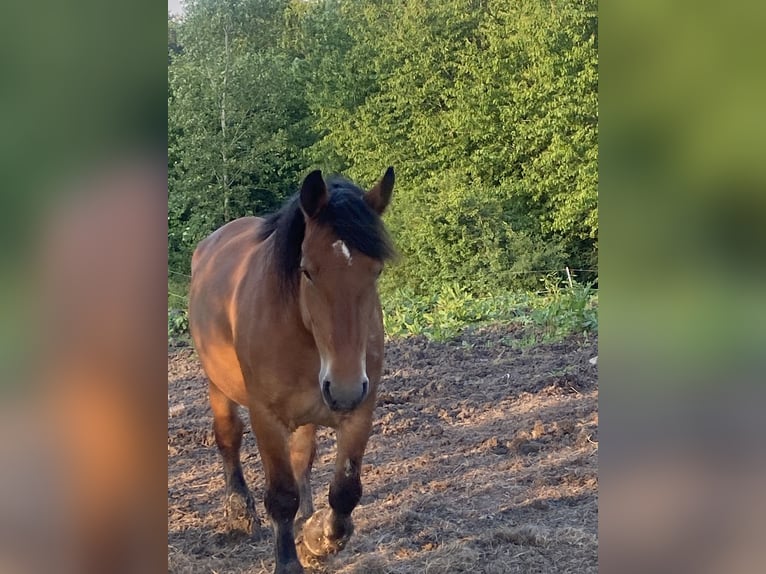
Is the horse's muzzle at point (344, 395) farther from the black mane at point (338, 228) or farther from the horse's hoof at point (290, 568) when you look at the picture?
the horse's hoof at point (290, 568)

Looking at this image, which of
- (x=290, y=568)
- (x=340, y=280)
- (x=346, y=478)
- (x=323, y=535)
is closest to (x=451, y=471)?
(x=323, y=535)

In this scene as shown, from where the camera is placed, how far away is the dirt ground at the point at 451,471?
10.6 ft

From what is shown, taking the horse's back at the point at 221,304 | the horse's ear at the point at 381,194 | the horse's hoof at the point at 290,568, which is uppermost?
the horse's ear at the point at 381,194

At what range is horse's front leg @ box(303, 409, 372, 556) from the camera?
294cm

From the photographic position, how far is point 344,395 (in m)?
2.33

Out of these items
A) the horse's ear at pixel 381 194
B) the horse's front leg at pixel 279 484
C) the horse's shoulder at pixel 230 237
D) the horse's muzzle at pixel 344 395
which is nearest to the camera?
the horse's muzzle at pixel 344 395

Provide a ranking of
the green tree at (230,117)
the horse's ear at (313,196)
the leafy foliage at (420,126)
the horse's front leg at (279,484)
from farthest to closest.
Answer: the leafy foliage at (420,126), the green tree at (230,117), the horse's front leg at (279,484), the horse's ear at (313,196)

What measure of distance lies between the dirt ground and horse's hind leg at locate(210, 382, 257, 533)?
94 mm

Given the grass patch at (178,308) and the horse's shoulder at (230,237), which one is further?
the grass patch at (178,308)
